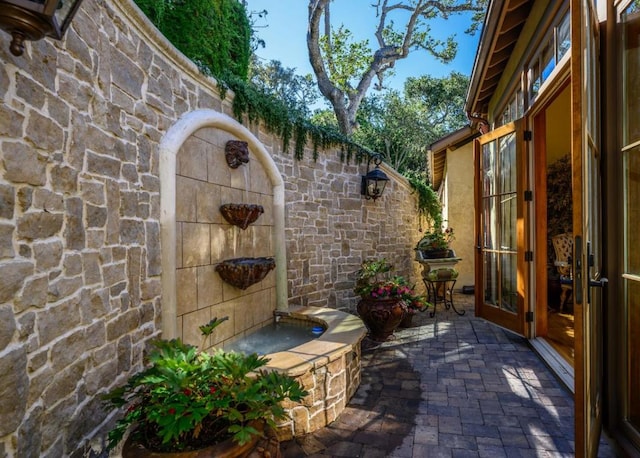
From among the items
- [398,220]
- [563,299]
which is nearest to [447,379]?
[563,299]

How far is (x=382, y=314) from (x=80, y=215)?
10.5 ft

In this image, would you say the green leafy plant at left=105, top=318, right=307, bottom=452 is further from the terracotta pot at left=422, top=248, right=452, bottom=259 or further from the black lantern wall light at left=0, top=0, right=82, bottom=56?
the terracotta pot at left=422, top=248, right=452, bottom=259

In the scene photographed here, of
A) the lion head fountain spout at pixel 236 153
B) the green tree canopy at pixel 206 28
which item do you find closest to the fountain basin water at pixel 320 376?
the lion head fountain spout at pixel 236 153

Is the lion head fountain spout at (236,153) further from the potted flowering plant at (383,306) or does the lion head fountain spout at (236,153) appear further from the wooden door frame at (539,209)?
the wooden door frame at (539,209)

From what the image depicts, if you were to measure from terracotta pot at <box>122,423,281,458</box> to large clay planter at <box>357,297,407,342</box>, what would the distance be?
272 cm

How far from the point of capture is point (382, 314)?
161 inches

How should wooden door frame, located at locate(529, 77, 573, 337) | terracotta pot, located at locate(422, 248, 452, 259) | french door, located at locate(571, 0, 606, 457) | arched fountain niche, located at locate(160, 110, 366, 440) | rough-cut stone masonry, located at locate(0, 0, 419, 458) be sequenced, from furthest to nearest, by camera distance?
terracotta pot, located at locate(422, 248, 452, 259), wooden door frame, located at locate(529, 77, 573, 337), arched fountain niche, located at locate(160, 110, 366, 440), french door, located at locate(571, 0, 606, 457), rough-cut stone masonry, located at locate(0, 0, 419, 458)

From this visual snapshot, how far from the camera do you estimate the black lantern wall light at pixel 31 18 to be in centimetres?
114

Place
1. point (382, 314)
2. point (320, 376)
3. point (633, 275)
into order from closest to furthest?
point (633, 275) → point (320, 376) → point (382, 314)

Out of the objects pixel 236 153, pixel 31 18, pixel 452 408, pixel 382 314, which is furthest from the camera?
pixel 382 314

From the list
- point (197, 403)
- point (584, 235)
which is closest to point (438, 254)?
point (584, 235)

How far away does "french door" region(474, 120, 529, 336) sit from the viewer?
374cm

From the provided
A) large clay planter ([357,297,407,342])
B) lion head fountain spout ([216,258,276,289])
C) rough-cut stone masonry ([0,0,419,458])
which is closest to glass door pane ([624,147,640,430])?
large clay planter ([357,297,407,342])

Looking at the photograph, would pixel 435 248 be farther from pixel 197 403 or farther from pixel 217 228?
pixel 197 403
